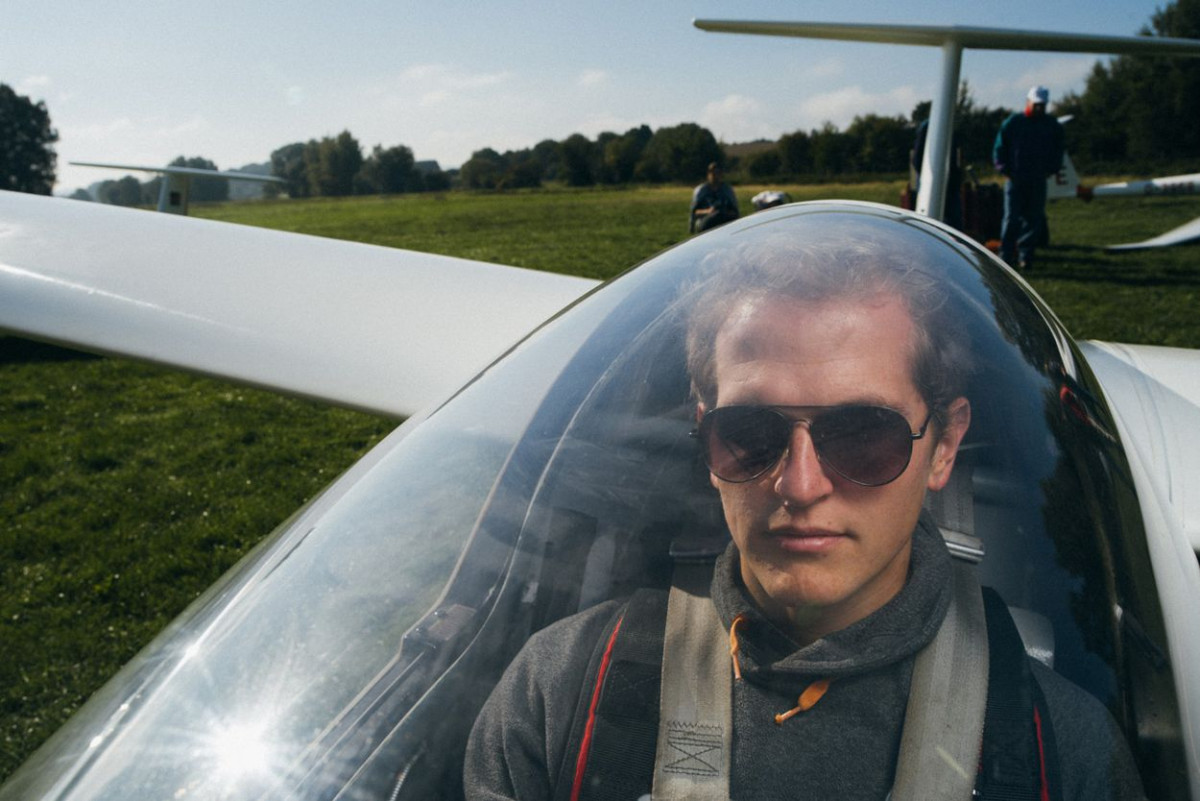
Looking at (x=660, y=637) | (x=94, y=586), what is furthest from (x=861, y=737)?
(x=94, y=586)

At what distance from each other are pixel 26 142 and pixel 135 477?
187 feet

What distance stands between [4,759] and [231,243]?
A: 84.3 inches

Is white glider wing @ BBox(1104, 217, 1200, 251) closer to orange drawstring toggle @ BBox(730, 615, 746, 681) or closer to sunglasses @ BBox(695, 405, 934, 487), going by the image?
sunglasses @ BBox(695, 405, 934, 487)

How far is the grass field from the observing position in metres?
2.96

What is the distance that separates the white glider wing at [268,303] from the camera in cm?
288

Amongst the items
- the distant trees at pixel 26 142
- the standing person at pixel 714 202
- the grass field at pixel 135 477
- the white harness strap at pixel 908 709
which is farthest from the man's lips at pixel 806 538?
the distant trees at pixel 26 142

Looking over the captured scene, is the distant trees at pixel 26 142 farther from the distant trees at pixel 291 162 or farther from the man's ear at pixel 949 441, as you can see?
the man's ear at pixel 949 441

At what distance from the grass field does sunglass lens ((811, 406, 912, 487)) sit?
2.55m

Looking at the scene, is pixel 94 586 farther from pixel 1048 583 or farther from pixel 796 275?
pixel 1048 583

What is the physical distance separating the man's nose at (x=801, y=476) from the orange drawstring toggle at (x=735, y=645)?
14cm

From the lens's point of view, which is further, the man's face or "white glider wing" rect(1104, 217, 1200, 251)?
"white glider wing" rect(1104, 217, 1200, 251)

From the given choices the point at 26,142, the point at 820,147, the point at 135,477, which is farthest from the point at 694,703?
the point at 26,142

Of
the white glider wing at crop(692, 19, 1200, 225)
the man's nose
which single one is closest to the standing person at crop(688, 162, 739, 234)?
the white glider wing at crop(692, 19, 1200, 225)

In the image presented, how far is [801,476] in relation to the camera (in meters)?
0.94
